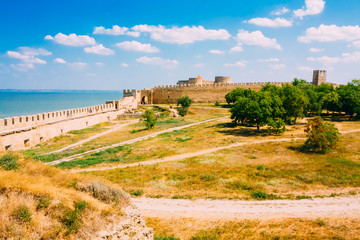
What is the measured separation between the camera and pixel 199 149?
17297 millimetres

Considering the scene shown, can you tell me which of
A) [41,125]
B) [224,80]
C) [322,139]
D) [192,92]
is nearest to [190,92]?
[192,92]

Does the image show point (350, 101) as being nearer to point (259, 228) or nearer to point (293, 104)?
point (293, 104)

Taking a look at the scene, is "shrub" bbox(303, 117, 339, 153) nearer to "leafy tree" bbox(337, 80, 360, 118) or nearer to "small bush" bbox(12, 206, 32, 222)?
"leafy tree" bbox(337, 80, 360, 118)

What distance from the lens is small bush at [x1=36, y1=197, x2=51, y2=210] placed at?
484cm

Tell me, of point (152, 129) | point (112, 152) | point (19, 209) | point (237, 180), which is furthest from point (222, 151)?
point (19, 209)

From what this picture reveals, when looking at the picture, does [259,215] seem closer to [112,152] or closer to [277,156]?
[277,156]

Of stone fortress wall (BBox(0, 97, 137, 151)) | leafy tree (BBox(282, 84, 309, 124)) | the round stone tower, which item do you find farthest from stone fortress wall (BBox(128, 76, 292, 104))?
leafy tree (BBox(282, 84, 309, 124))

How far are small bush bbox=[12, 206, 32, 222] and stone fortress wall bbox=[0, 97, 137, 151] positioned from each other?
1500 cm

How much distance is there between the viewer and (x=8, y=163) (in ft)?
21.2

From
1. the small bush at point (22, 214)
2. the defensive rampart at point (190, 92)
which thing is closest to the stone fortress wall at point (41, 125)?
the small bush at point (22, 214)

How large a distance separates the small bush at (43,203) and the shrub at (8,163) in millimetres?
2253

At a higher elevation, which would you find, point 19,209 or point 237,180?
point 19,209

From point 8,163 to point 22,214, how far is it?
8.77ft

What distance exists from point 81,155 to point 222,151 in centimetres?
992
